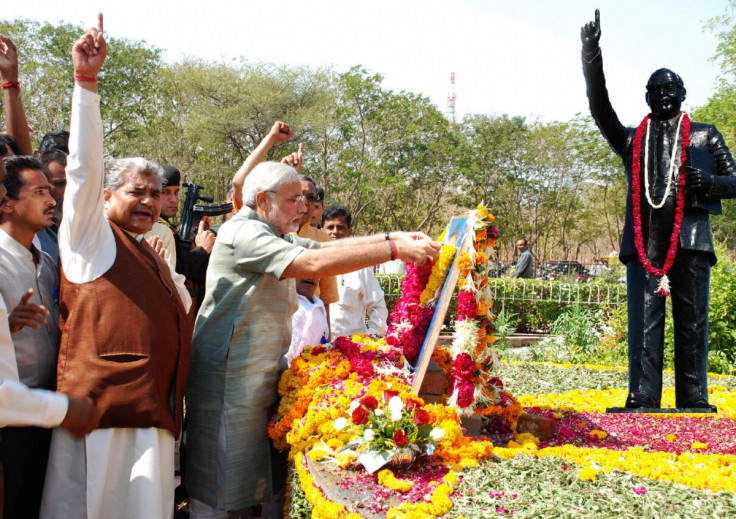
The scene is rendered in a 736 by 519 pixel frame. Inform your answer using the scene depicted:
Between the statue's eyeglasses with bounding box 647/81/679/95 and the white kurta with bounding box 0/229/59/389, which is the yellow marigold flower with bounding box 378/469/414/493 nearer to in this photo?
the white kurta with bounding box 0/229/59/389

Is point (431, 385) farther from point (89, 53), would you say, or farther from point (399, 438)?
point (89, 53)

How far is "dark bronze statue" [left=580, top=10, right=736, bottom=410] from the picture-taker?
517 cm

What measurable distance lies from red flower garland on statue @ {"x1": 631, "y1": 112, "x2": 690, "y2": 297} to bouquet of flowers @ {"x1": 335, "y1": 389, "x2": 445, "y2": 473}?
3107mm

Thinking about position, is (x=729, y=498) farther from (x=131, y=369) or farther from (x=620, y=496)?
(x=131, y=369)

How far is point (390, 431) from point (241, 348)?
88 cm

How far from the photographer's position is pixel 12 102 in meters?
4.22

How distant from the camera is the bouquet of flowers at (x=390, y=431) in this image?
2.79 metres

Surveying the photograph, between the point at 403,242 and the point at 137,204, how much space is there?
129 centimetres

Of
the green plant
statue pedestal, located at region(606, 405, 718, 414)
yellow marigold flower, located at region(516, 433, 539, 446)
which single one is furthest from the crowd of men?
the green plant

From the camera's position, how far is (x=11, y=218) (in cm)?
281

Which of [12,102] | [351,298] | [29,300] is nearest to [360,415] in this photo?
[29,300]

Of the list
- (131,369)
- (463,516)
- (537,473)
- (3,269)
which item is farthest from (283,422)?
(3,269)

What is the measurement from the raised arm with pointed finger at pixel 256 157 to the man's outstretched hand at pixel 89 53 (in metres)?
1.50

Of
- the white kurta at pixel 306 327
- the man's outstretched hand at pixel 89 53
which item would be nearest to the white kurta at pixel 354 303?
the white kurta at pixel 306 327
